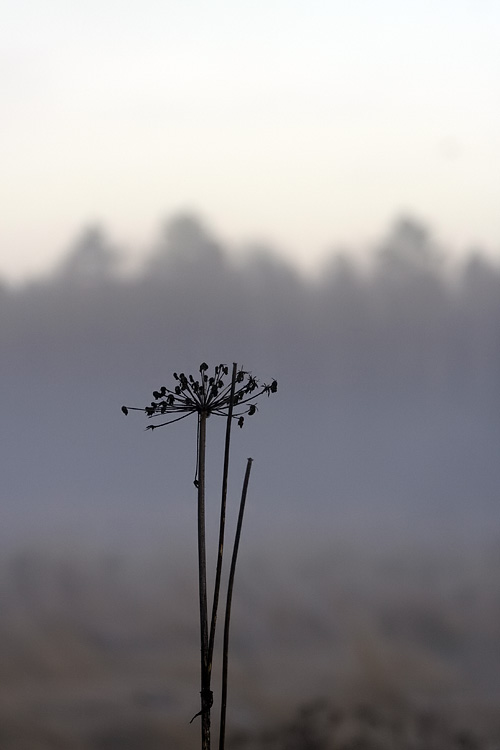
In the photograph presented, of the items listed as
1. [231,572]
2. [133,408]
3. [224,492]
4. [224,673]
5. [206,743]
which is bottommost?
[206,743]

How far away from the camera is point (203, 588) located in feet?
30.3

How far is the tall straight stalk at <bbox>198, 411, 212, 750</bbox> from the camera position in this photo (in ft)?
29.9

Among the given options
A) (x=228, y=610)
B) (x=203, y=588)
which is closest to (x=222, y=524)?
(x=203, y=588)

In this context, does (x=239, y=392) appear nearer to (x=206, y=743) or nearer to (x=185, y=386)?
(x=185, y=386)

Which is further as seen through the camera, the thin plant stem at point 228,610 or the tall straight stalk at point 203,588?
the thin plant stem at point 228,610

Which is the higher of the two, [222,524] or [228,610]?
[222,524]

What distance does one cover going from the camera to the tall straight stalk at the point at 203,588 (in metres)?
9.12

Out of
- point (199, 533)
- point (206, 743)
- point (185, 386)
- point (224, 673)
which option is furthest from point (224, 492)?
A: point (206, 743)

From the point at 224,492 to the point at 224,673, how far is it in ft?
6.15

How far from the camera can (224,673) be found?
30.9ft

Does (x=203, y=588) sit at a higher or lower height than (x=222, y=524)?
→ lower

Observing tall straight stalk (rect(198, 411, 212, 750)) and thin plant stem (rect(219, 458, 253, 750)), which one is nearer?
tall straight stalk (rect(198, 411, 212, 750))

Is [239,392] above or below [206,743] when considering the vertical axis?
above

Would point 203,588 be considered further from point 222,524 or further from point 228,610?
point 222,524
